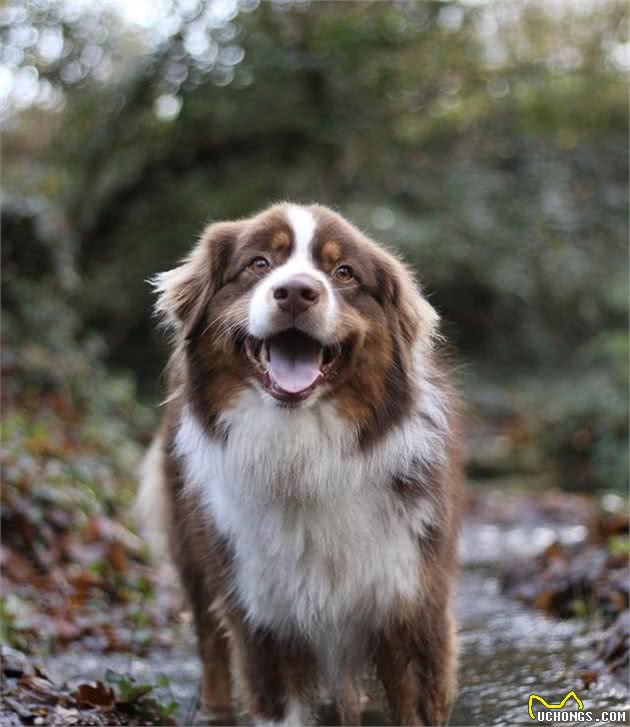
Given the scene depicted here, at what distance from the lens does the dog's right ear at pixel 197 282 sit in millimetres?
3625

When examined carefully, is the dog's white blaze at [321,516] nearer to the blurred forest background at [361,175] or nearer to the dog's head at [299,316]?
the dog's head at [299,316]

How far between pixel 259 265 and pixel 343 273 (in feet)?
0.99

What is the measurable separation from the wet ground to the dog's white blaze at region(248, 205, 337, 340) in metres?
1.59

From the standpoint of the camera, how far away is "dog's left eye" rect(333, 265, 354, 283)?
3.45m

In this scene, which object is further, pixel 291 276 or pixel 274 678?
pixel 274 678

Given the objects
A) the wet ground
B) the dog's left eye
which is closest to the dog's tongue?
the dog's left eye

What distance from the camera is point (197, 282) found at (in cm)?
374

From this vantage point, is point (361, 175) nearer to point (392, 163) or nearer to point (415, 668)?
point (392, 163)

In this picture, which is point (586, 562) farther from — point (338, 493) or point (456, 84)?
point (456, 84)

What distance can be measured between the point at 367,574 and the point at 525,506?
8.67 meters

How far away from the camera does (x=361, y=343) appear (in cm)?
335

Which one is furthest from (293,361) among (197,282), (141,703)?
(141,703)

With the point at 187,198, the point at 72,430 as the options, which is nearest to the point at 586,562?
the point at 72,430

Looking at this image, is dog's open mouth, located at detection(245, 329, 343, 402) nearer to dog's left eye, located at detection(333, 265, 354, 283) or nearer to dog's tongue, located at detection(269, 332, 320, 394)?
dog's tongue, located at detection(269, 332, 320, 394)
